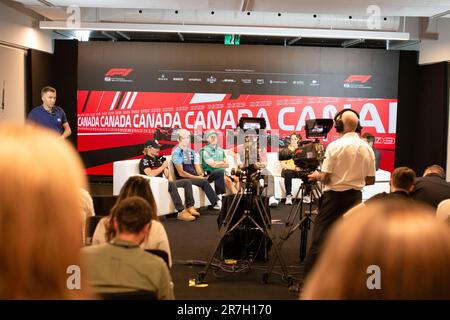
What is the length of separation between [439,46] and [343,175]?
710 centimetres

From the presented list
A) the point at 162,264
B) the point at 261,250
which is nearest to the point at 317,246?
the point at 261,250

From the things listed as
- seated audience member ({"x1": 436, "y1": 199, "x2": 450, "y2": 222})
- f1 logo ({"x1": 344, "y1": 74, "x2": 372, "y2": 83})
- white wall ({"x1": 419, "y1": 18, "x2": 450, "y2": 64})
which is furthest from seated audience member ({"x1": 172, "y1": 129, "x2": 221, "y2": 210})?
white wall ({"x1": 419, "y1": 18, "x2": 450, "y2": 64})

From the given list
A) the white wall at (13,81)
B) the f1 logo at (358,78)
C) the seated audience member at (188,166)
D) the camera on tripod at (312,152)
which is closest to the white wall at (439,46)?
the f1 logo at (358,78)

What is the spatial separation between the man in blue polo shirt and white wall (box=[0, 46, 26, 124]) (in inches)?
70.6

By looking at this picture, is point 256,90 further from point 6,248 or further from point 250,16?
point 6,248

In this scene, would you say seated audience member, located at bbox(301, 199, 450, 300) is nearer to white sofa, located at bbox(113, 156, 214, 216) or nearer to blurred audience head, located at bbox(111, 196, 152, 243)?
blurred audience head, located at bbox(111, 196, 152, 243)

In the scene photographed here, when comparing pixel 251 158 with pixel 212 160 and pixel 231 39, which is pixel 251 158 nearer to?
pixel 212 160

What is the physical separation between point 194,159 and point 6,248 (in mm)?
7599

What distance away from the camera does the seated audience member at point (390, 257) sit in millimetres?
879

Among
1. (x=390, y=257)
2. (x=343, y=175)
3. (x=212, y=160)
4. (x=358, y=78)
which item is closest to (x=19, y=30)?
(x=212, y=160)

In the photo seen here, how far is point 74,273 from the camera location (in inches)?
38.0

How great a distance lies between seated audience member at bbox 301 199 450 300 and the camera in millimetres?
879

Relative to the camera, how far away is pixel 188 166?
8.31 meters
